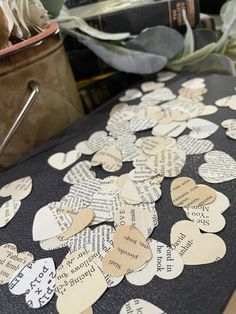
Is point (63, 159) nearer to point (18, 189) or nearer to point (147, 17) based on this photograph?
point (18, 189)

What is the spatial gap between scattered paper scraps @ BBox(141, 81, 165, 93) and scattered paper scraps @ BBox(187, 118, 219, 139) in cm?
10

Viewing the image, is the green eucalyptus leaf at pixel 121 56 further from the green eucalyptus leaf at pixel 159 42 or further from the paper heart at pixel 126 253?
the paper heart at pixel 126 253

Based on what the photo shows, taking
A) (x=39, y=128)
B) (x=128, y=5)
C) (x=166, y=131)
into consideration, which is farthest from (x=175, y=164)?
(x=128, y=5)

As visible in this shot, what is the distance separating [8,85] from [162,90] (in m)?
0.19

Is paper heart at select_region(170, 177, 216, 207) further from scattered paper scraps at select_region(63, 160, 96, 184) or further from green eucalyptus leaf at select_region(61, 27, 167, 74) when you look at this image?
green eucalyptus leaf at select_region(61, 27, 167, 74)

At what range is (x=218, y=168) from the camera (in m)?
0.32

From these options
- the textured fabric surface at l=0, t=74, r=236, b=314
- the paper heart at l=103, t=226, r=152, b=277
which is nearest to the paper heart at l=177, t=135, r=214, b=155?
the textured fabric surface at l=0, t=74, r=236, b=314

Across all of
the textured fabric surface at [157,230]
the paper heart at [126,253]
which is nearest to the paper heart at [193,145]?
the textured fabric surface at [157,230]

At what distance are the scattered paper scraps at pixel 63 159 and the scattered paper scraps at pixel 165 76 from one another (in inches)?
6.8

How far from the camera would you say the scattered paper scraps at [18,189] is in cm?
34

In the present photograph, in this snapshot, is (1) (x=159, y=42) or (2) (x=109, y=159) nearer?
(2) (x=109, y=159)

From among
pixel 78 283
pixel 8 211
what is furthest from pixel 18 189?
pixel 78 283

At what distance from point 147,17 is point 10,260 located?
0.35m

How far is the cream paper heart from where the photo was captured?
226 mm
